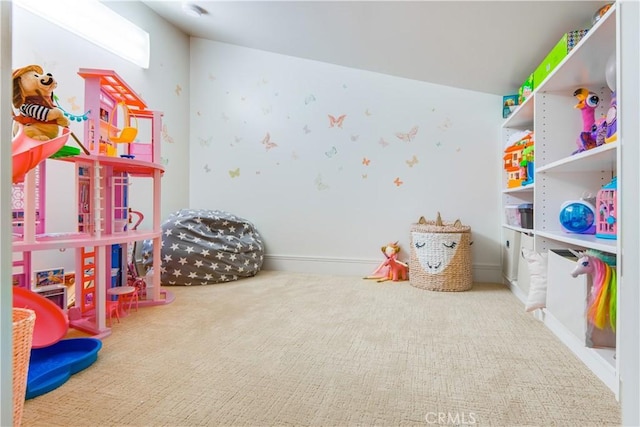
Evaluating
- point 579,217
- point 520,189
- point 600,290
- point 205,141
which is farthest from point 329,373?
point 205,141

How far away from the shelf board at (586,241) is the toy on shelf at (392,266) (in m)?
0.95

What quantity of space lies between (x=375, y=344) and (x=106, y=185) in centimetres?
138

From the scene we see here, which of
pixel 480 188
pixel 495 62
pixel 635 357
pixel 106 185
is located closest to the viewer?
pixel 635 357

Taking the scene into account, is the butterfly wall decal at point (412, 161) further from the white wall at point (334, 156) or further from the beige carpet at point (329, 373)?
the beige carpet at point (329, 373)

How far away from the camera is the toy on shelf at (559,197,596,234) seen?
4.25ft

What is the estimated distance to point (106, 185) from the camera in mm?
1542

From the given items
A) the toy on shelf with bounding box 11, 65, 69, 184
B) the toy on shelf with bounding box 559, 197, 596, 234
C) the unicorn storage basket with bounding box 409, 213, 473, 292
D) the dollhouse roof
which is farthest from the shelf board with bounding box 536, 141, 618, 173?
the dollhouse roof

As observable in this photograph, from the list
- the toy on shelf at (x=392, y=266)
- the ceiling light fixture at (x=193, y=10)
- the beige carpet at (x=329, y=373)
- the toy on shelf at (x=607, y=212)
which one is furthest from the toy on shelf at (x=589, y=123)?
the ceiling light fixture at (x=193, y=10)

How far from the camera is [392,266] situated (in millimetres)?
2287

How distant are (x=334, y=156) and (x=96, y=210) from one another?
62.7 inches

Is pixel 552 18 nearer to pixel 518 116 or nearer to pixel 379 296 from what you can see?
pixel 518 116

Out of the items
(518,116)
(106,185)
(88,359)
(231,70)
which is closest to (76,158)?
(106,185)

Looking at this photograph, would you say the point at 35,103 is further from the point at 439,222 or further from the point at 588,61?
the point at 439,222

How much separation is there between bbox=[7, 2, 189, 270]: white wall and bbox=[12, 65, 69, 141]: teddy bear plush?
28cm
